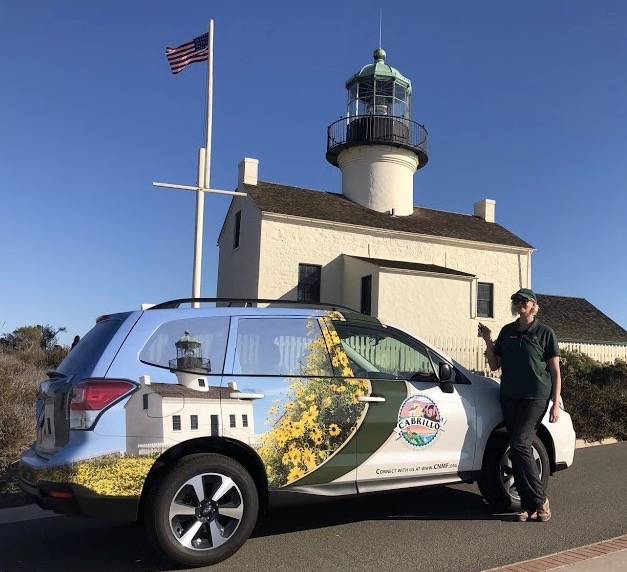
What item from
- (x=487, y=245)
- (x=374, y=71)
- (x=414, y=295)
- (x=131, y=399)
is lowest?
(x=131, y=399)

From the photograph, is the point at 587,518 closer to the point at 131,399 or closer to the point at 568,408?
the point at 131,399

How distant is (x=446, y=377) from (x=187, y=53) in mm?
13503

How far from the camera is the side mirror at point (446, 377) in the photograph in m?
5.01

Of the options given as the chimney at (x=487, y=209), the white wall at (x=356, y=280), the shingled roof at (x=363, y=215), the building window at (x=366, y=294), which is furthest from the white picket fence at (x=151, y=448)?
the chimney at (x=487, y=209)

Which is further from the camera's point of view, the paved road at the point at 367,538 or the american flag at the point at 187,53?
the american flag at the point at 187,53

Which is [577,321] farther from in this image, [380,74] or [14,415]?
[14,415]

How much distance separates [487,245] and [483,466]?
21.0 meters

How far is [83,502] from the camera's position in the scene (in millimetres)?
3857

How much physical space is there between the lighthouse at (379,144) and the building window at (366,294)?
4550mm

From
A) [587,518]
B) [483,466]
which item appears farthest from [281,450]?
[587,518]

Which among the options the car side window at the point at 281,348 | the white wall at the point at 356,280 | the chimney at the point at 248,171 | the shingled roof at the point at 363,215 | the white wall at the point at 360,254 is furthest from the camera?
the chimney at the point at 248,171

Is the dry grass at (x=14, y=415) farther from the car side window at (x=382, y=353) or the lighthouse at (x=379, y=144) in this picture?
the lighthouse at (x=379, y=144)

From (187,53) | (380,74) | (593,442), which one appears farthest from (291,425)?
(380,74)

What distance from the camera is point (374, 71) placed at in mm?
26562
